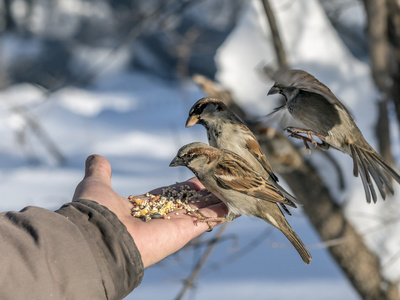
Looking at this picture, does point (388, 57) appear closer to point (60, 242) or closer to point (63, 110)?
point (60, 242)

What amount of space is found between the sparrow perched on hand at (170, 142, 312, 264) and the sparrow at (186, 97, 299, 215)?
0.25 feet

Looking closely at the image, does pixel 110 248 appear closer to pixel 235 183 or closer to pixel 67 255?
pixel 67 255

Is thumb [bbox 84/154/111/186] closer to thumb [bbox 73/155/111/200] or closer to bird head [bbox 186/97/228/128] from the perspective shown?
thumb [bbox 73/155/111/200]

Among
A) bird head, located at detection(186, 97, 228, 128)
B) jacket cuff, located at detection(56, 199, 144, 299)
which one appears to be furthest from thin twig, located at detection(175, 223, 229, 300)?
jacket cuff, located at detection(56, 199, 144, 299)

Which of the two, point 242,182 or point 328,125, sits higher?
point 328,125

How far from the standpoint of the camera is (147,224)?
1803 mm

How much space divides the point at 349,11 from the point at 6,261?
4.64 m

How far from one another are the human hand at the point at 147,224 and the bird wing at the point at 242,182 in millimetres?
161

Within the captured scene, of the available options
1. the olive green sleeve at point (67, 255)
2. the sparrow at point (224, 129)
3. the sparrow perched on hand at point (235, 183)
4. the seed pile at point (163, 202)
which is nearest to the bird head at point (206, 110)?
the sparrow at point (224, 129)

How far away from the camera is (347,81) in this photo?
3.44 m

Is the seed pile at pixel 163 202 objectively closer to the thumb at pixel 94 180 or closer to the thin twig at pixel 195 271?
the thumb at pixel 94 180

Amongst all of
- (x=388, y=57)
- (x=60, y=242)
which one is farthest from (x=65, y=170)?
(x=60, y=242)

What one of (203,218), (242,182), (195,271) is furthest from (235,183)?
(195,271)

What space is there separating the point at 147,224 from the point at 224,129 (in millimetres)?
511
